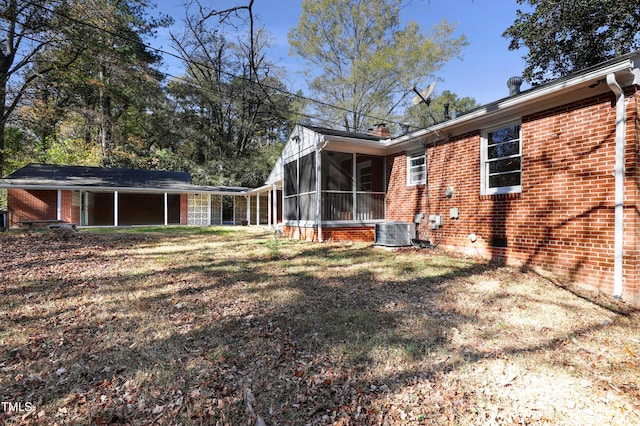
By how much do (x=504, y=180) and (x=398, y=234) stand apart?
293cm

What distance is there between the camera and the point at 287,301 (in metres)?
4.17

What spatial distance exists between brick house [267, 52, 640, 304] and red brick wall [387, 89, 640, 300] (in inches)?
0.7

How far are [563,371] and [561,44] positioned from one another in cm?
1561

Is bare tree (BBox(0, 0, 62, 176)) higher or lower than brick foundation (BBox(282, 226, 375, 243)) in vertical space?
higher

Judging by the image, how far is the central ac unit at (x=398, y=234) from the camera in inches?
331

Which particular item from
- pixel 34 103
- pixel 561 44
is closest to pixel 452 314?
pixel 561 44

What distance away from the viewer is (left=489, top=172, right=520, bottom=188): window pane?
6152 millimetres

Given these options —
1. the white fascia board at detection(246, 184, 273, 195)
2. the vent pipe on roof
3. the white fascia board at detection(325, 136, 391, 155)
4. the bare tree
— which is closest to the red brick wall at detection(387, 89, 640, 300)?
the vent pipe on roof

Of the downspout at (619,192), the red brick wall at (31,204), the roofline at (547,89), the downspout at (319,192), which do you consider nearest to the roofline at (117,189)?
the red brick wall at (31,204)

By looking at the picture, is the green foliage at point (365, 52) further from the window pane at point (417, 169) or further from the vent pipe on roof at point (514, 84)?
the vent pipe on roof at point (514, 84)

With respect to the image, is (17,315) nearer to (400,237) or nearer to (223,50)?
(400,237)

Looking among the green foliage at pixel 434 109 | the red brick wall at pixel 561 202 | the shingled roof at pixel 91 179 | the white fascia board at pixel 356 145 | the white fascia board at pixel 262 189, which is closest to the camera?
the red brick wall at pixel 561 202

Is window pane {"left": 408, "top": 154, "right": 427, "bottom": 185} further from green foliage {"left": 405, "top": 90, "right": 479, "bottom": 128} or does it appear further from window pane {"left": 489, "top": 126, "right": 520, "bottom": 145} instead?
green foliage {"left": 405, "top": 90, "right": 479, "bottom": 128}

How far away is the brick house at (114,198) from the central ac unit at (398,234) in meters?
7.68
